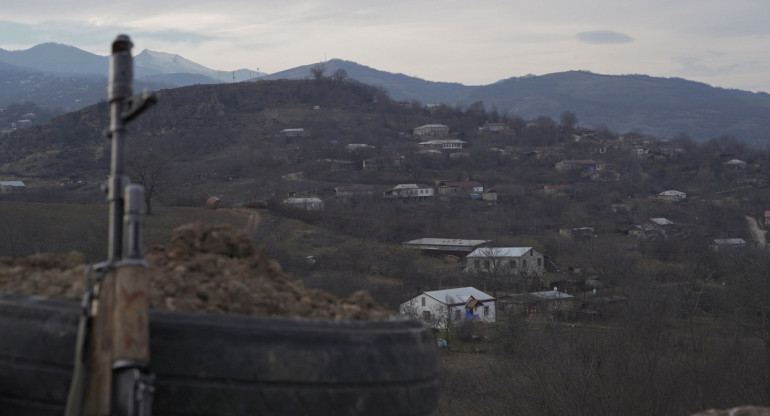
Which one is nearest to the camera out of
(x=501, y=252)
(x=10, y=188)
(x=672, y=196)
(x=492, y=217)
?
(x=501, y=252)

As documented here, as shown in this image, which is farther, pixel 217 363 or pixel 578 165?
pixel 578 165

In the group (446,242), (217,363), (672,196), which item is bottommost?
(446,242)

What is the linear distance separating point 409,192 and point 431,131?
3692 cm

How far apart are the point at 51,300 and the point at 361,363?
96cm

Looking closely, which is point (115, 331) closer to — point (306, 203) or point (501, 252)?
point (501, 252)

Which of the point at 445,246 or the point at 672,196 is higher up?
Answer: the point at 672,196

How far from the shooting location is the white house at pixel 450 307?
27344 millimetres

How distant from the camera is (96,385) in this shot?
2174 mm

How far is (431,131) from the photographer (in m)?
98.7

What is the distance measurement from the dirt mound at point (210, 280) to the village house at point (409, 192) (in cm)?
5787

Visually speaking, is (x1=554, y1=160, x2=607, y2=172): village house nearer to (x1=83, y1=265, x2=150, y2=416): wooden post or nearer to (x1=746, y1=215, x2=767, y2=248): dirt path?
(x1=746, y1=215, x2=767, y2=248): dirt path

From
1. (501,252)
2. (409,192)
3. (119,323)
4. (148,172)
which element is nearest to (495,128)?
(409,192)

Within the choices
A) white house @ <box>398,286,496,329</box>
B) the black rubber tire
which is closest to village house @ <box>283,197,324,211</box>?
white house @ <box>398,286,496,329</box>

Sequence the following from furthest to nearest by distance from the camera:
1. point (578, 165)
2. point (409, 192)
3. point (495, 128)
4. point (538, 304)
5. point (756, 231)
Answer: point (495, 128) → point (578, 165) → point (409, 192) → point (756, 231) → point (538, 304)
